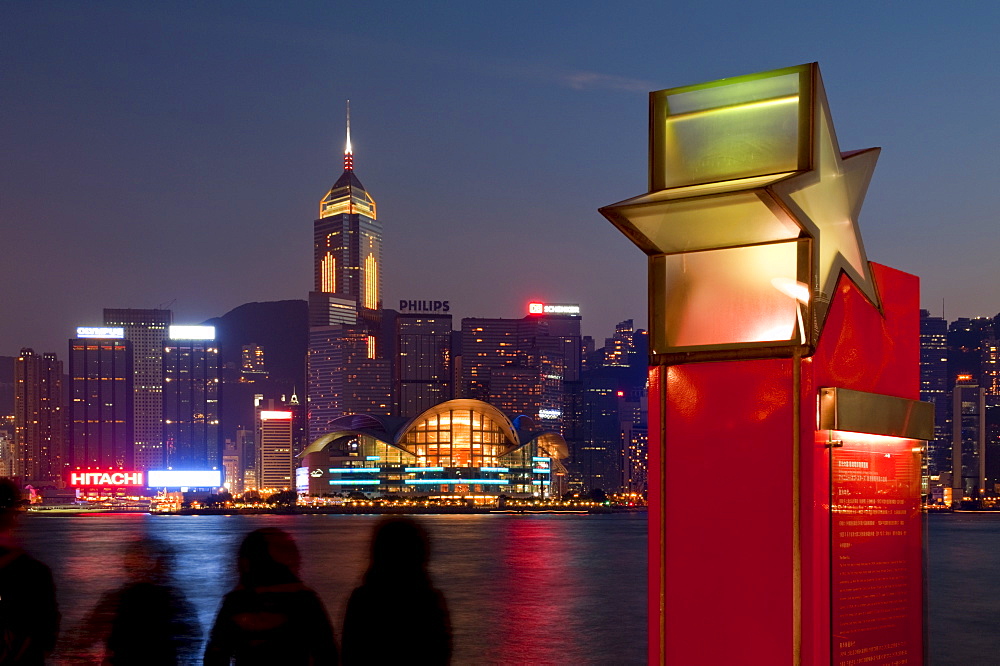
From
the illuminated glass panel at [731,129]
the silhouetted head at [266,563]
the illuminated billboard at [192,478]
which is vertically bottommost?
the illuminated billboard at [192,478]

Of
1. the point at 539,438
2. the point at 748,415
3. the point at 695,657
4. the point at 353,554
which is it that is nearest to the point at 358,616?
the point at 695,657

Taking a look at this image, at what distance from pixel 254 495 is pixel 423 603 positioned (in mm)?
201352

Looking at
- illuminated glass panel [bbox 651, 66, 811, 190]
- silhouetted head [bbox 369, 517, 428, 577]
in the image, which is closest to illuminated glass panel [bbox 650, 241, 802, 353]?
illuminated glass panel [bbox 651, 66, 811, 190]

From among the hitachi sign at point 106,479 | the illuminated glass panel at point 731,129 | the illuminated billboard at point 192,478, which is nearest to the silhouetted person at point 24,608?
the illuminated glass panel at point 731,129

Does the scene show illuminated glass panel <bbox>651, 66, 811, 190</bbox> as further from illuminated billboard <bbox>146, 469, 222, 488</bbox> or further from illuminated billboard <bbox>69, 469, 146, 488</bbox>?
illuminated billboard <bbox>146, 469, 222, 488</bbox>

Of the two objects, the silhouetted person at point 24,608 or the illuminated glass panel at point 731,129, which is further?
the silhouetted person at point 24,608

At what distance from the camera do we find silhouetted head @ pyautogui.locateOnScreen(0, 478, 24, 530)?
4.97 m

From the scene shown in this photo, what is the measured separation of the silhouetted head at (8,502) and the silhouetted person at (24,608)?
4.5 inches

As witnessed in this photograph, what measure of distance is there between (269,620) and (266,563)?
206 mm

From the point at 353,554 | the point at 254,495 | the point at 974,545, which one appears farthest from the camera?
the point at 254,495

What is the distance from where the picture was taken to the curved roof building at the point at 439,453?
457 feet

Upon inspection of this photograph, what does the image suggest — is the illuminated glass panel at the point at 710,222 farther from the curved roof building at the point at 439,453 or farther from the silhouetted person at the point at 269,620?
the curved roof building at the point at 439,453

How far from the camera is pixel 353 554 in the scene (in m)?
54.4

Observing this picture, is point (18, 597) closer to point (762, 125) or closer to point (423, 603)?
point (423, 603)
